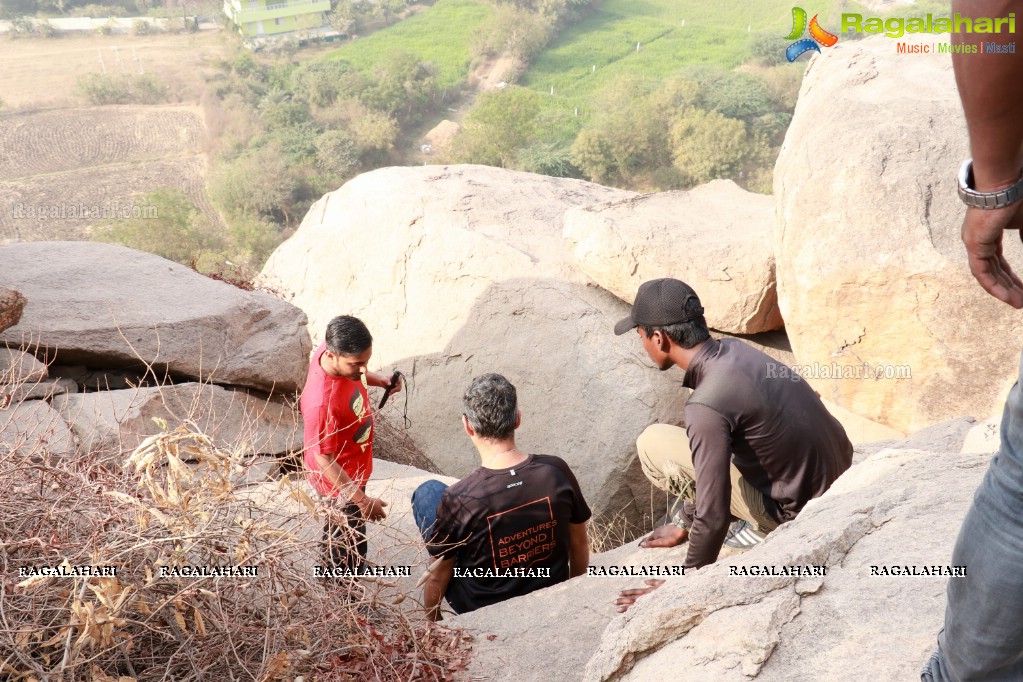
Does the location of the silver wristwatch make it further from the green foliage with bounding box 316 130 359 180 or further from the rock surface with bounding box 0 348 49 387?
the green foliage with bounding box 316 130 359 180

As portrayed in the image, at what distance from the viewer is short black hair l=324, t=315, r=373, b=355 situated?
3393mm

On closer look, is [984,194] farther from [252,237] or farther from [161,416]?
[252,237]

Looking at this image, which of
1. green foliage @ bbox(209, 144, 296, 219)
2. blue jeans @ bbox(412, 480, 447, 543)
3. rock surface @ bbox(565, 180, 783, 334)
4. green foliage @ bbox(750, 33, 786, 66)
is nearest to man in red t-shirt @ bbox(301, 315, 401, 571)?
blue jeans @ bbox(412, 480, 447, 543)

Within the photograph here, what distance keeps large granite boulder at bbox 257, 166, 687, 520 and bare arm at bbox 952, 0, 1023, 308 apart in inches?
148

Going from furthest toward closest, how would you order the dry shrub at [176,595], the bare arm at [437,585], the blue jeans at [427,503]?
the blue jeans at [427,503] → the bare arm at [437,585] → the dry shrub at [176,595]

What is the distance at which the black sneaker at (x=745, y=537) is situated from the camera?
3.30 meters

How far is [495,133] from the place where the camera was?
31.4m

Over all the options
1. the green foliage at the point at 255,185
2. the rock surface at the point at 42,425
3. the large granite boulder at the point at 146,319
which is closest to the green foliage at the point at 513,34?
the green foliage at the point at 255,185

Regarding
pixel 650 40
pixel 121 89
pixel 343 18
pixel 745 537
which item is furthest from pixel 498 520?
pixel 650 40

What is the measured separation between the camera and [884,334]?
480 centimetres

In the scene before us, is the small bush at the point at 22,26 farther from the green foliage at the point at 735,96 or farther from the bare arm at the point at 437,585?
the bare arm at the point at 437,585

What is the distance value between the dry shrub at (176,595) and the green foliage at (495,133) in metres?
29.3

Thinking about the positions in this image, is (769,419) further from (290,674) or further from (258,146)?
(258,146)

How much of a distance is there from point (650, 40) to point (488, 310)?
4046 centimetres
